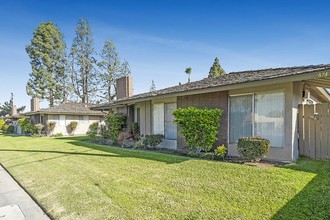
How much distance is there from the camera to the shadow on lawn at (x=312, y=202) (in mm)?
3738

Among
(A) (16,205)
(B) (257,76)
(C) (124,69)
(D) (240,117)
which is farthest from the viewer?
(C) (124,69)

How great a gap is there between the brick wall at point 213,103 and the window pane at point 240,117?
0.25 m

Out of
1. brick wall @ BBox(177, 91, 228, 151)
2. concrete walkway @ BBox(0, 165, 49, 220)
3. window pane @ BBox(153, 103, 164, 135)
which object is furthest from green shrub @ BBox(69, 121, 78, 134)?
concrete walkway @ BBox(0, 165, 49, 220)

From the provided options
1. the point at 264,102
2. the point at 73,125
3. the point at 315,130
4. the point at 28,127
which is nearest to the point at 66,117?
the point at 73,125

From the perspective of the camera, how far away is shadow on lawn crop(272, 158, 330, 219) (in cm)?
374

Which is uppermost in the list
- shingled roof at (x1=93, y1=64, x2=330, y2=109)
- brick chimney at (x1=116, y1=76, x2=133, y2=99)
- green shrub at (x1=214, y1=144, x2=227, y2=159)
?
brick chimney at (x1=116, y1=76, x2=133, y2=99)

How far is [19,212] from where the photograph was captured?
174 inches

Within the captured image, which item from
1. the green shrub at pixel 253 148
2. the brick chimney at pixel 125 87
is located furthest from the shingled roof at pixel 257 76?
the brick chimney at pixel 125 87

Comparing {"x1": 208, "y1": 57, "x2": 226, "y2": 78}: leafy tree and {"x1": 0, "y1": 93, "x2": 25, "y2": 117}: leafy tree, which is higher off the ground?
{"x1": 208, "y1": 57, "x2": 226, "y2": 78}: leafy tree

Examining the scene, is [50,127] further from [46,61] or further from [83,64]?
[83,64]

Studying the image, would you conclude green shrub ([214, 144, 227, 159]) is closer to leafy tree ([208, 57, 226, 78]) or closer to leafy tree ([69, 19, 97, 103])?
leafy tree ([208, 57, 226, 78])

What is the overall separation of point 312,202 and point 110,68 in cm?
3838

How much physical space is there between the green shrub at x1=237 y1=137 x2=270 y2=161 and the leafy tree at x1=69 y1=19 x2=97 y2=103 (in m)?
37.1

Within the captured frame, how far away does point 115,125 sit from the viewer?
48.9ft
